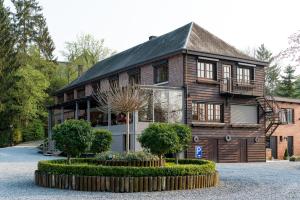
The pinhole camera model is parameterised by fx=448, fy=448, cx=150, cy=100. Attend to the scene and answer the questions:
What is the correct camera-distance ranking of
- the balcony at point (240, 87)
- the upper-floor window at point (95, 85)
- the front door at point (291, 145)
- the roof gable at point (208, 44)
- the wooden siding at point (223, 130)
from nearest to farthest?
the wooden siding at point (223, 130) → the roof gable at point (208, 44) → the balcony at point (240, 87) → the front door at point (291, 145) → the upper-floor window at point (95, 85)

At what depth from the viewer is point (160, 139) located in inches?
586

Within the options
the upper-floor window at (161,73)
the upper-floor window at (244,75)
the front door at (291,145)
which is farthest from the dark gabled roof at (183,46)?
the front door at (291,145)

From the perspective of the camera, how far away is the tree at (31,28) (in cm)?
5400

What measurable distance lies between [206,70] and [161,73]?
9.81ft

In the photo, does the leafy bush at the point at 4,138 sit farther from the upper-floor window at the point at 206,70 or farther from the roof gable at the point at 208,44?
the upper-floor window at the point at 206,70

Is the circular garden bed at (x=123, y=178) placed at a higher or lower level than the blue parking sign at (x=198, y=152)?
higher

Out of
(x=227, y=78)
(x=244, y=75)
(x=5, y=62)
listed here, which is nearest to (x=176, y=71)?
(x=227, y=78)

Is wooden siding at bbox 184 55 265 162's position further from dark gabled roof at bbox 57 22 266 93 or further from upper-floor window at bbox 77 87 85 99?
upper-floor window at bbox 77 87 85 99

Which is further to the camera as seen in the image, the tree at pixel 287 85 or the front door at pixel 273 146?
the tree at pixel 287 85

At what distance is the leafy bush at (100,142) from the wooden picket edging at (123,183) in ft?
14.6

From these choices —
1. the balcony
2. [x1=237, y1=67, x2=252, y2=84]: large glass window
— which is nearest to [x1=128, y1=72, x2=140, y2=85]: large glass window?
the balcony

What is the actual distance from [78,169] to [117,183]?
1.29 metres

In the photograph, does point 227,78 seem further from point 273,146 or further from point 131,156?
point 131,156

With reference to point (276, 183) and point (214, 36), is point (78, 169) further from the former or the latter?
point (214, 36)
